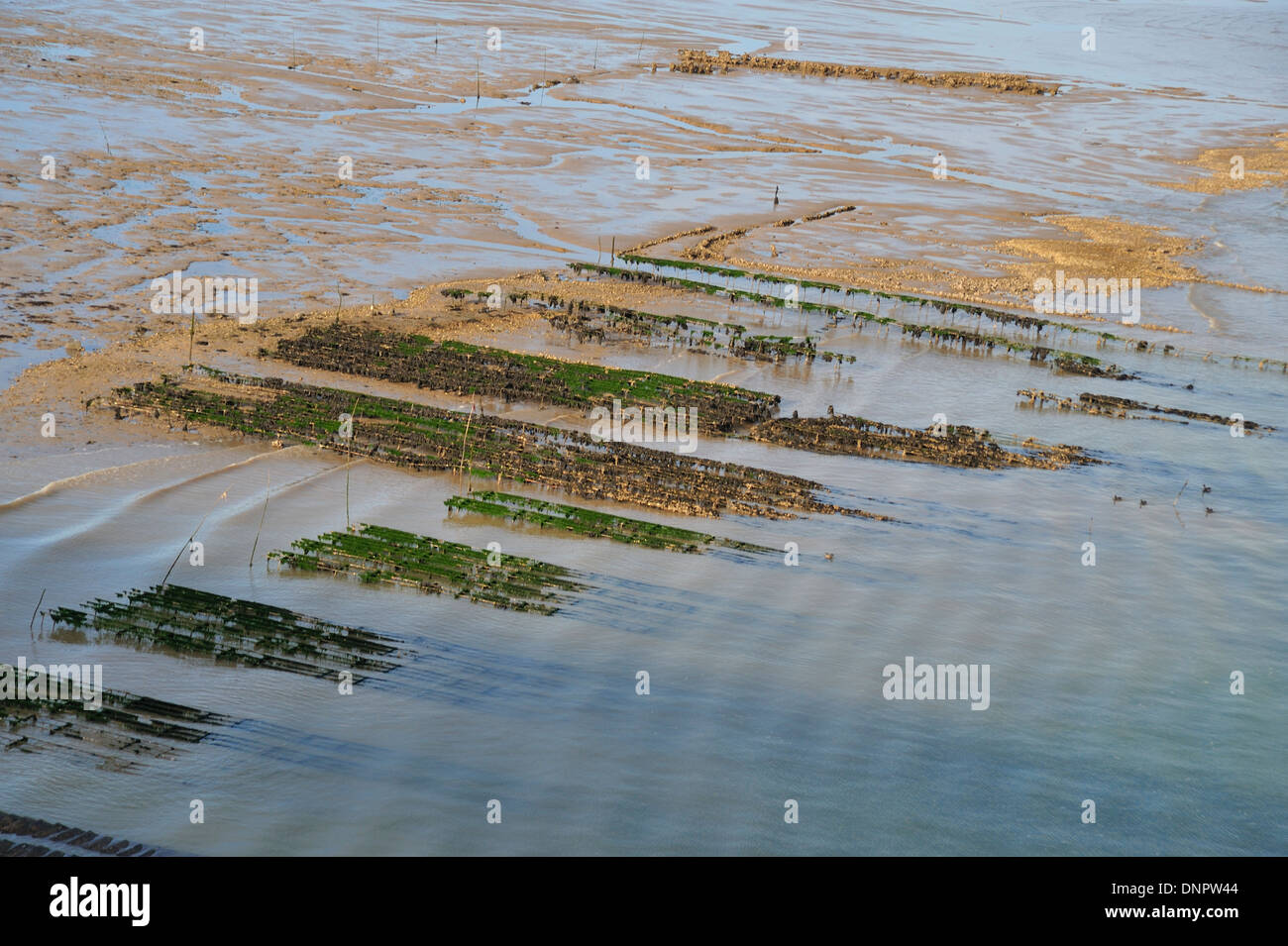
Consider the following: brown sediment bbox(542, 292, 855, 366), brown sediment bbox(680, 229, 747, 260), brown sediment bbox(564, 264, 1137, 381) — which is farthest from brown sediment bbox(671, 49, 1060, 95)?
brown sediment bbox(542, 292, 855, 366)

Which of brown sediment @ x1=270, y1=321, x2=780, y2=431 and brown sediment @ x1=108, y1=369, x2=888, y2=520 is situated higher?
brown sediment @ x1=270, y1=321, x2=780, y2=431

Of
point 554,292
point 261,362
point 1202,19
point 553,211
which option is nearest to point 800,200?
point 553,211

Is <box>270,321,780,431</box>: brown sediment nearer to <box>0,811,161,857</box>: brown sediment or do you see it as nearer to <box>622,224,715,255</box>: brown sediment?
<box>622,224,715,255</box>: brown sediment

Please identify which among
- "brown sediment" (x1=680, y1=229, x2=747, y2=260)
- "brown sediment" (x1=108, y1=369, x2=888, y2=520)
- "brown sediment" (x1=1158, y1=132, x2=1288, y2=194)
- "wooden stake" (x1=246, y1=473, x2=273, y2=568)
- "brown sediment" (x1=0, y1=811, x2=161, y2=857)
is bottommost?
"brown sediment" (x1=0, y1=811, x2=161, y2=857)

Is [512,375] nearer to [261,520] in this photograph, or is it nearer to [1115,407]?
[261,520]

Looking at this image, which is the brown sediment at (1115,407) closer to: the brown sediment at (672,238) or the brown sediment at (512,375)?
the brown sediment at (512,375)
